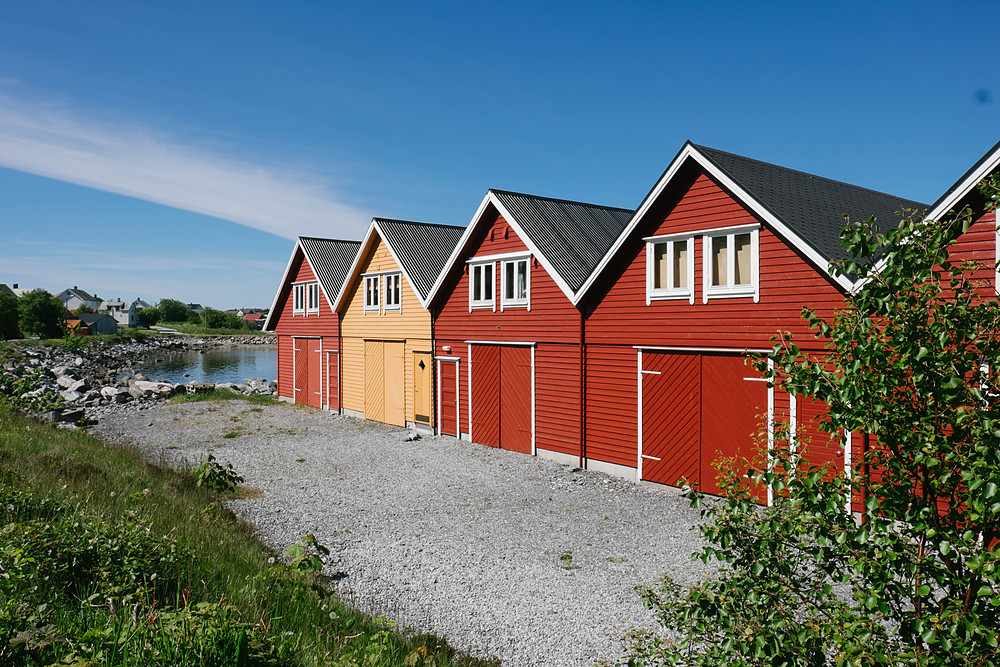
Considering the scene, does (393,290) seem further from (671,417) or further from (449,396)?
(671,417)

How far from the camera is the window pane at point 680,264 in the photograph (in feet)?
45.8

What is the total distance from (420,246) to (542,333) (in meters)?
8.59

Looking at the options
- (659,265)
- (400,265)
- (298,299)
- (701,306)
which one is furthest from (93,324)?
(701,306)

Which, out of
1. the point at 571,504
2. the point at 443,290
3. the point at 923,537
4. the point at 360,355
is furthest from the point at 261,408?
the point at 923,537

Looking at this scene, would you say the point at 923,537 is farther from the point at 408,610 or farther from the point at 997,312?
the point at 408,610

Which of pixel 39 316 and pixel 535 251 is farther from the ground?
pixel 535 251

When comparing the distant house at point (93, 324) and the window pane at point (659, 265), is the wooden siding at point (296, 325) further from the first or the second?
the distant house at point (93, 324)

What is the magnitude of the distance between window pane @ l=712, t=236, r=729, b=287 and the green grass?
30.4 ft

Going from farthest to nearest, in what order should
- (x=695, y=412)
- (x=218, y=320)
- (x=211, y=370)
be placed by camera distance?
1. (x=218, y=320)
2. (x=211, y=370)
3. (x=695, y=412)

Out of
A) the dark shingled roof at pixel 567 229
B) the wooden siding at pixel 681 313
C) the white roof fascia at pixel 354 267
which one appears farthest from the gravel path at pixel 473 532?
the white roof fascia at pixel 354 267

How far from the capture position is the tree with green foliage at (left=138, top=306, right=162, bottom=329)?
15150 cm

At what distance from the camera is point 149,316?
153 m

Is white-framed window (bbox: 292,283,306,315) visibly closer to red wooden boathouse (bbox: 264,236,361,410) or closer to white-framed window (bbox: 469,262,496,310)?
red wooden boathouse (bbox: 264,236,361,410)

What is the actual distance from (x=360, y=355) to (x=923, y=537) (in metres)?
24.0
